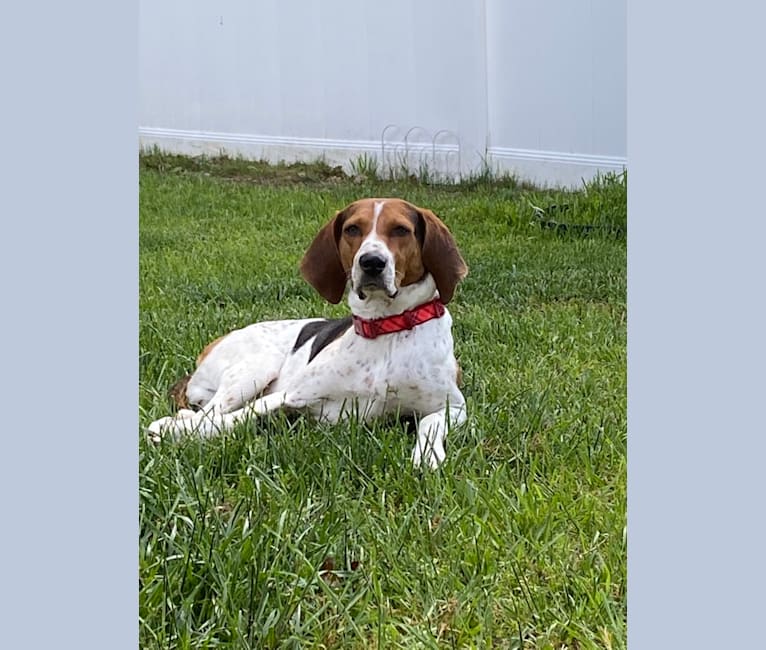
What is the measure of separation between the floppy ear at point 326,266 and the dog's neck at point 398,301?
0.24ft

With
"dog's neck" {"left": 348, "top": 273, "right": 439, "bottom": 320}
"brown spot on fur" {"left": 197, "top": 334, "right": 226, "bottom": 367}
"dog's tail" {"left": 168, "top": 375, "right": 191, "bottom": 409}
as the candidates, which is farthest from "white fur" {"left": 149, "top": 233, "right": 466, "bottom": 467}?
"brown spot on fur" {"left": 197, "top": 334, "right": 226, "bottom": 367}

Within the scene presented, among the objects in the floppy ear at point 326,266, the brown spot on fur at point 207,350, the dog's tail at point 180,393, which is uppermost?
the floppy ear at point 326,266

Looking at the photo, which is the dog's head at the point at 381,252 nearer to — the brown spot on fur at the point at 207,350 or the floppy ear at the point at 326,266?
the floppy ear at the point at 326,266

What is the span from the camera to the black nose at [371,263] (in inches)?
115

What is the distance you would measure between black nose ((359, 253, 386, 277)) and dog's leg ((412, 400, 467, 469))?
44 cm

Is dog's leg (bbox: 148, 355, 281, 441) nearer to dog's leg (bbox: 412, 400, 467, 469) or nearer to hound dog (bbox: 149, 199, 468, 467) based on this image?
hound dog (bbox: 149, 199, 468, 467)

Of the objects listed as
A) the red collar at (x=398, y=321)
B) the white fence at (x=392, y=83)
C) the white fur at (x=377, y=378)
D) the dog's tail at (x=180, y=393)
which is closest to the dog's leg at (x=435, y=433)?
the white fur at (x=377, y=378)

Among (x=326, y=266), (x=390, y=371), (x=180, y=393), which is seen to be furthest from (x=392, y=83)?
(x=180, y=393)

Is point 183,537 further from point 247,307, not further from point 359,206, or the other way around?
point 247,307

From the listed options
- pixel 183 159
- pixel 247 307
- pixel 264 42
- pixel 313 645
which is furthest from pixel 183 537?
pixel 247 307

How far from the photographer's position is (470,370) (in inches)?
136

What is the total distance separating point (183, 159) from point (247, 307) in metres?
1.31

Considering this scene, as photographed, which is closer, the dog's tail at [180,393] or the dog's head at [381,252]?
the dog's head at [381,252]

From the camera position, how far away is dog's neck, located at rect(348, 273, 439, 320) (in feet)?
10.1
